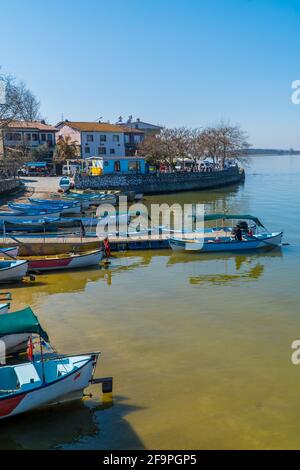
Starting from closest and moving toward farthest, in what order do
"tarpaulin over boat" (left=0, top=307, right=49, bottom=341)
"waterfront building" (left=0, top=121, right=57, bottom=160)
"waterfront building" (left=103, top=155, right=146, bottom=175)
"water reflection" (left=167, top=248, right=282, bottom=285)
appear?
"tarpaulin over boat" (left=0, top=307, right=49, bottom=341) < "water reflection" (left=167, top=248, right=282, bottom=285) < "waterfront building" (left=103, top=155, right=146, bottom=175) < "waterfront building" (left=0, top=121, right=57, bottom=160)

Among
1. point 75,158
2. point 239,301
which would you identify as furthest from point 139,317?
point 75,158

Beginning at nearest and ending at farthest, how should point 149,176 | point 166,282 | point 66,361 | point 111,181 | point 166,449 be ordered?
point 166,449, point 66,361, point 166,282, point 111,181, point 149,176

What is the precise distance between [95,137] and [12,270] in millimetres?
65348

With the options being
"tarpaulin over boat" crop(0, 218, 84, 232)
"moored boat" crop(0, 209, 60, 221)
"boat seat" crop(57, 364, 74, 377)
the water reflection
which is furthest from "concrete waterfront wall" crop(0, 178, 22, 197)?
"boat seat" crop(57, 364, 74, 377)

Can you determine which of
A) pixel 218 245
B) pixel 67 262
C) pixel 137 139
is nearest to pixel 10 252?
pixel 67 262

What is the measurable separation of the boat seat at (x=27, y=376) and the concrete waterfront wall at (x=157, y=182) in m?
47.8

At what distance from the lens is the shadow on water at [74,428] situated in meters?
11.1

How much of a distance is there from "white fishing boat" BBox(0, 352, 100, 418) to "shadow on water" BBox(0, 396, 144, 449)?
0.38 meters

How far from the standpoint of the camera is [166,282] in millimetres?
24266

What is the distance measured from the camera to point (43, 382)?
11.8m

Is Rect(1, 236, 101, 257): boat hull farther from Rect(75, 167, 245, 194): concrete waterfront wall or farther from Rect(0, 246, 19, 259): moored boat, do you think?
Rect(75, 167, 245, 194): concrete waterfront wall

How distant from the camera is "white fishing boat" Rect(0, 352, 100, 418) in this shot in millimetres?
11406

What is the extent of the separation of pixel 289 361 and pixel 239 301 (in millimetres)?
6022

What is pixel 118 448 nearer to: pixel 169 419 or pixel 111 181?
pixel 169 419
